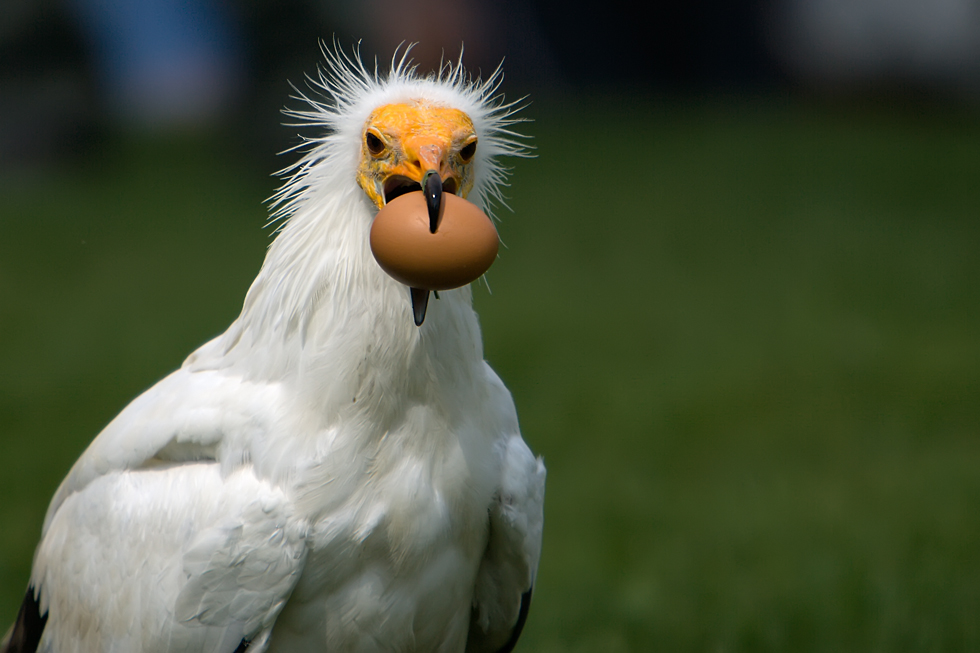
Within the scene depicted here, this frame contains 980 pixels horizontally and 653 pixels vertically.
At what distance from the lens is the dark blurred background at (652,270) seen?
584cm

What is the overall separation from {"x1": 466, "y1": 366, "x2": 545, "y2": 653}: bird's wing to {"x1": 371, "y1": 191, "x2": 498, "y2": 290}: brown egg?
87 cm

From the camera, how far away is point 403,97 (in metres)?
3.50

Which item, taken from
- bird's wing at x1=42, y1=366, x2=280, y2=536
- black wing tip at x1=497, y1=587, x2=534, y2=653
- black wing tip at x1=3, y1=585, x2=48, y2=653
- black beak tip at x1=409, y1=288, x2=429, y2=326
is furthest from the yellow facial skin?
black wing tip at x1=3, y1=585, x2=48, y2=653

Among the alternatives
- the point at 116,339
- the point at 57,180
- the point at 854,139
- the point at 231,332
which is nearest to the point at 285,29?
the point at 57,180

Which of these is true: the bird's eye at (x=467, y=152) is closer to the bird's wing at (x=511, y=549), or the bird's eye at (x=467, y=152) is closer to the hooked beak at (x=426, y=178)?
the hooked beak at (x=426, y=178)

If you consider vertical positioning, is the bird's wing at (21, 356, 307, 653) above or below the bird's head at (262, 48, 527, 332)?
below

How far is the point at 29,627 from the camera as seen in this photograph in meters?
3.97

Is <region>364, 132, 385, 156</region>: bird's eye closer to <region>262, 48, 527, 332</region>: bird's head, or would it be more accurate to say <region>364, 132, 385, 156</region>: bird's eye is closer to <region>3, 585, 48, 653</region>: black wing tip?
<region>262, 48, 527, 332</region>: bird's head

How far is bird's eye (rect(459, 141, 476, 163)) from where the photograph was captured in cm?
343

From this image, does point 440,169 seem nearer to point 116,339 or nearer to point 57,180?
point 116,339

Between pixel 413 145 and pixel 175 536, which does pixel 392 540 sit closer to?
pixel 175 536

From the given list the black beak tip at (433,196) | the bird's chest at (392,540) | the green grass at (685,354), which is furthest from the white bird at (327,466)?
the green grass at (685,354)

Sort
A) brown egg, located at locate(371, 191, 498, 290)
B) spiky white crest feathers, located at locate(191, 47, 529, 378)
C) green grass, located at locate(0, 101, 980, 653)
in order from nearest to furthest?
brown egg, located at locate(371, 191, 498, 290), spiky white crest feathers, located at locate(191, 47, 529, 378), green grass, located at locate(0, 101, 980, 653)

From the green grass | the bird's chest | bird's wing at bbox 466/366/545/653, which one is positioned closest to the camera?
the bird's chest
